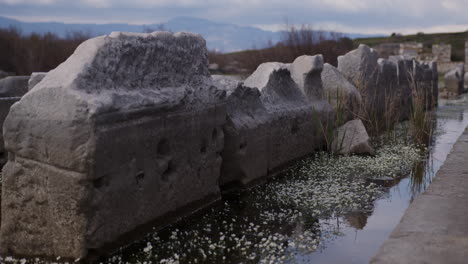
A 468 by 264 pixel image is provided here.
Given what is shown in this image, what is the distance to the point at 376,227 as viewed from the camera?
326 centimetres

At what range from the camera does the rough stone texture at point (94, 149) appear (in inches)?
99.7

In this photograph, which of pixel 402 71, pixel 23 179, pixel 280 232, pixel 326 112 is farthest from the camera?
pixel 402 71

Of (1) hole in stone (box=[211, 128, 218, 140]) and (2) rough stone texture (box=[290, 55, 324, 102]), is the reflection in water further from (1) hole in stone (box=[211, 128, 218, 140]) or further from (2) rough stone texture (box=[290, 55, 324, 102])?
(2) rough stone texture (box=[290, 55, 324, 102])

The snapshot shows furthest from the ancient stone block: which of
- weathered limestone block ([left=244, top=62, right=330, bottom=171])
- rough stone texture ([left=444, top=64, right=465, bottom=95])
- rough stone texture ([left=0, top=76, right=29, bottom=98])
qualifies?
rough stone texture ([left=444, top=64, right=465, bottom=95])

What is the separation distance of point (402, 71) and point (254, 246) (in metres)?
7.19

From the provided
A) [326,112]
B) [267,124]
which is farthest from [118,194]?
[326,112]

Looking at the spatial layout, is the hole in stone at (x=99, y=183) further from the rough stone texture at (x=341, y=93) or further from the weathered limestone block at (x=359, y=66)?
the weathered limestone block at (x=359, y=66)

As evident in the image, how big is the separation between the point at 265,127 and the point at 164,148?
4.77 feet

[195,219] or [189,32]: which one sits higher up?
[189,32]

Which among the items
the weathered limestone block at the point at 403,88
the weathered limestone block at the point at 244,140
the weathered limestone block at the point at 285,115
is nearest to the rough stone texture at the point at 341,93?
the weathered limestone block at the point at 285,115

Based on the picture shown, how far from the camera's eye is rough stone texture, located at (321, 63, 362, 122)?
6.11 metres

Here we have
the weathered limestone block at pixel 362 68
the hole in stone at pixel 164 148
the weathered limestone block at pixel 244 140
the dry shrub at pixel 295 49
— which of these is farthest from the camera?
the dry shrub at pixel 295 49

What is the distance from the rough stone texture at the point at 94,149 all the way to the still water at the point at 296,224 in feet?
0.81

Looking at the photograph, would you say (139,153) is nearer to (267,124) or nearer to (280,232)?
(280,232)
